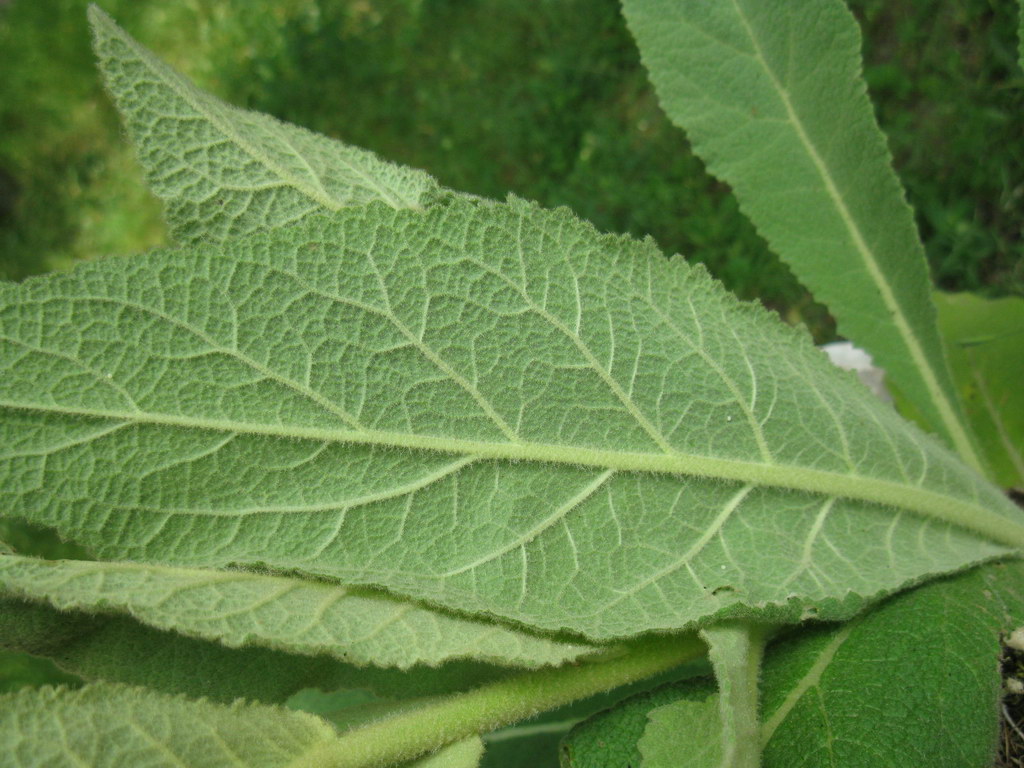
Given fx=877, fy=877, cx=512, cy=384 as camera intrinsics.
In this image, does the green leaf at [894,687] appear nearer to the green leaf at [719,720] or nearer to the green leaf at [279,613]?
the green leaf at [719,720]

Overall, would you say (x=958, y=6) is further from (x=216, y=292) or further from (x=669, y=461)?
(x=216, y=292)

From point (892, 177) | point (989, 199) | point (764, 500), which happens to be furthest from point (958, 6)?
point (764, 500)

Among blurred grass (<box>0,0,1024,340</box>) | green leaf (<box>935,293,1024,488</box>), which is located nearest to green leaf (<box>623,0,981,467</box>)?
green leaf (<box>935,293,1024,488</box>)

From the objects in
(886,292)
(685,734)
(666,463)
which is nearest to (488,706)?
(685,734)

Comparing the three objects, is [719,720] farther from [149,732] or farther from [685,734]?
[149,732]

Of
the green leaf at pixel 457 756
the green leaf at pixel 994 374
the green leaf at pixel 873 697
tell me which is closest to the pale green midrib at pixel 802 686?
the green leaf at pixel 873 697

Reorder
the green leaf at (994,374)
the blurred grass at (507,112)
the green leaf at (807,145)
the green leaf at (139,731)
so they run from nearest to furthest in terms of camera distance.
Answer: the green leaf at (139,731), the green leaf at (807,145), the green leaf at (994,374), the blurred grass at (507,112)
